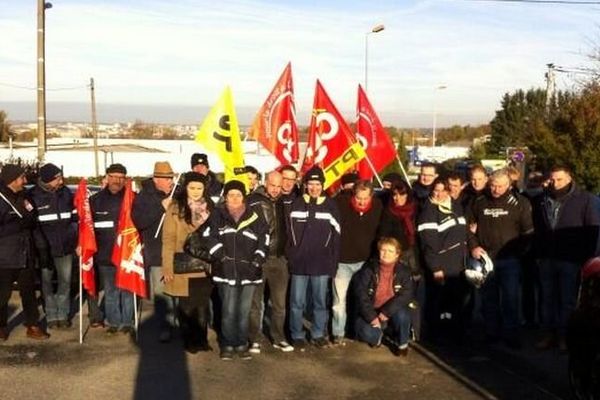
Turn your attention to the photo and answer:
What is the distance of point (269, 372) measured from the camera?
716 centimetres

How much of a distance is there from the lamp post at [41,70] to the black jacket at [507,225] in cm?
→ 1554

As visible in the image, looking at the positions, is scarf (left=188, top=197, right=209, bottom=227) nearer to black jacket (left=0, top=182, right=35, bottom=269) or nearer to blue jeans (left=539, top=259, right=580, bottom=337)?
black jacket (left=0, top=182, right=35, bottom=269)

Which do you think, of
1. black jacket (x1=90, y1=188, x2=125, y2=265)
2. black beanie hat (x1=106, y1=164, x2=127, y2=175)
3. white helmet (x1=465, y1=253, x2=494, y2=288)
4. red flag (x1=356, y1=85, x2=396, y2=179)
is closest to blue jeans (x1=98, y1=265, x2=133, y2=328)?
black jacket (x1=90, y1=188, x2=125, y2=265)

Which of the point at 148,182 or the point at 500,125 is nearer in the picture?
the point at 148,182

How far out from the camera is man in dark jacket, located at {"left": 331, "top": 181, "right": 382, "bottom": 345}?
801cm

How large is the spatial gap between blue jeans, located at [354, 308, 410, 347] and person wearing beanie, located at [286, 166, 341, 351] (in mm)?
401

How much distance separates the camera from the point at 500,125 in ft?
227

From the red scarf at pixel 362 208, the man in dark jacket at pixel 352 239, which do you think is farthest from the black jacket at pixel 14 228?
the red scarf at pixel 362 208

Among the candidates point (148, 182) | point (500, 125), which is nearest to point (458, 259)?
point (148, 182)

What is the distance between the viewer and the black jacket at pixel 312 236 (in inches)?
306

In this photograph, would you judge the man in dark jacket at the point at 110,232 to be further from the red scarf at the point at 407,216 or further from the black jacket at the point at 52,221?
the red scarf at the point at 407,216

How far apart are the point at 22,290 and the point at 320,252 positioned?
3.11m

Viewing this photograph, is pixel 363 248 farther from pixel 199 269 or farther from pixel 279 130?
pixel 279 130

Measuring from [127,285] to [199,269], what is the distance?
3.34 ft
